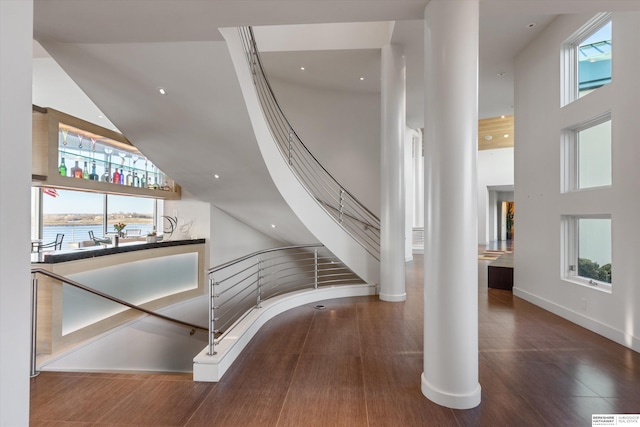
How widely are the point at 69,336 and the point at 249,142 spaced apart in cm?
318

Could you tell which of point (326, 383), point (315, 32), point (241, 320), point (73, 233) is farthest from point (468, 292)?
point (73, 233)

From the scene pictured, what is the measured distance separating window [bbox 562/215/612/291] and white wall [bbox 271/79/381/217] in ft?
13.2

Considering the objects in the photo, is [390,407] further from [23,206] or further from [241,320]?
[23,206]

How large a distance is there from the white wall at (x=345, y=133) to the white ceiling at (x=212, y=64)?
18.0 inches

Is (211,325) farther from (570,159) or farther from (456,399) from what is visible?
(570,159)

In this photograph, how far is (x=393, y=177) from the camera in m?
4.79

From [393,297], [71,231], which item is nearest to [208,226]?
[71,231]

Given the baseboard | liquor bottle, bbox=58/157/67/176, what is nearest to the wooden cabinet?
liquor bottle, bbox=58/157/67/176

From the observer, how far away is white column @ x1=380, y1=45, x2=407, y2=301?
4.79m

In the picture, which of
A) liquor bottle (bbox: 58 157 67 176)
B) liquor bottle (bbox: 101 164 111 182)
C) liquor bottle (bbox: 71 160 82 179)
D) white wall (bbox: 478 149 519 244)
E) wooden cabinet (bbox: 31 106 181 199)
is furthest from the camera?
white wall (bbox: 478 149 519 244)

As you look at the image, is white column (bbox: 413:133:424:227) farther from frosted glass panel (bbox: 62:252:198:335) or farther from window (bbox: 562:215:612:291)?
frosted glass panel (bbox: 62:252:198:335)

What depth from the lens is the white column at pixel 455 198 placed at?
7.04 ft

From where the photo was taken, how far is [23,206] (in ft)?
3.99

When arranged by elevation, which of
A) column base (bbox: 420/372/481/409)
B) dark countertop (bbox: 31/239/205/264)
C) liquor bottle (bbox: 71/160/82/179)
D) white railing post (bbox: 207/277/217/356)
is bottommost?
column base (bbox: 420/372/481/409)
